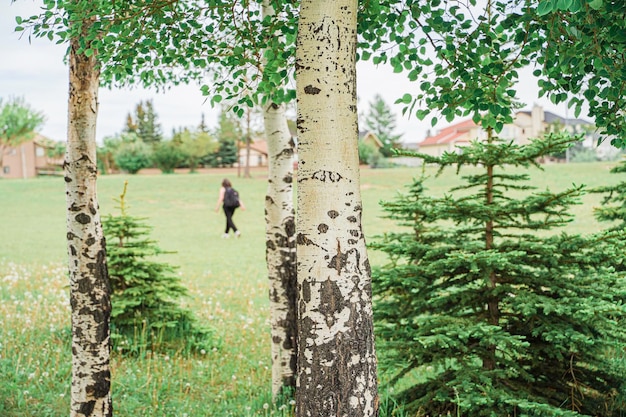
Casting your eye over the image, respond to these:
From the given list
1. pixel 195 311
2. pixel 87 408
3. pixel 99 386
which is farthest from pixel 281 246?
pixel 195 311

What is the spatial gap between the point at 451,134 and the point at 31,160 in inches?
1830

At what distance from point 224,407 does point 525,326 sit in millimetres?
3044

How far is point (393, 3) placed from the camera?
4.35 m

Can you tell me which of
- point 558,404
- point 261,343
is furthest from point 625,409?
point 261,343

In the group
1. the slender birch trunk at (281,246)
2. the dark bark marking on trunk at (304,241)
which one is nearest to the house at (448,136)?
the slender birch trunk at (281,246)

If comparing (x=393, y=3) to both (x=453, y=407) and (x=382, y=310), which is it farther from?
(x=453, y=407)

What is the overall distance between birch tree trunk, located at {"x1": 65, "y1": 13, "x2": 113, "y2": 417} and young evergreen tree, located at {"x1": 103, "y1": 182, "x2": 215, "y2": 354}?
9.70 feet

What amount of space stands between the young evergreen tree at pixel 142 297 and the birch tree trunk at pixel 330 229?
15.7 ft

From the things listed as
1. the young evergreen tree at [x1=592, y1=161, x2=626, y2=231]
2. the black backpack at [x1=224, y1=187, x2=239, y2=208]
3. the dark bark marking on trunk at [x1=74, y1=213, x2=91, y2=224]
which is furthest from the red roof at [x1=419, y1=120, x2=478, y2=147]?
the dark bark marking on trunk at [x1=74, y1=213, x2=91, y2=224]

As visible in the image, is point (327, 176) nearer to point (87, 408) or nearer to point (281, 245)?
point (281, 245)

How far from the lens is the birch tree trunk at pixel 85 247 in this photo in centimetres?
470

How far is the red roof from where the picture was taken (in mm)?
65081

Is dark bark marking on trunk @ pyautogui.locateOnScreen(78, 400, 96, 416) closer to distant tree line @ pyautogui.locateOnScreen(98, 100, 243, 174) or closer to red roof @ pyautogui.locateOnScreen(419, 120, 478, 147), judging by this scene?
distant tree line @ pyautogui.locateOnScreen(98, 100, 243, 174)

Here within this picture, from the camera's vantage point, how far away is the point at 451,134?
69.2 metres
